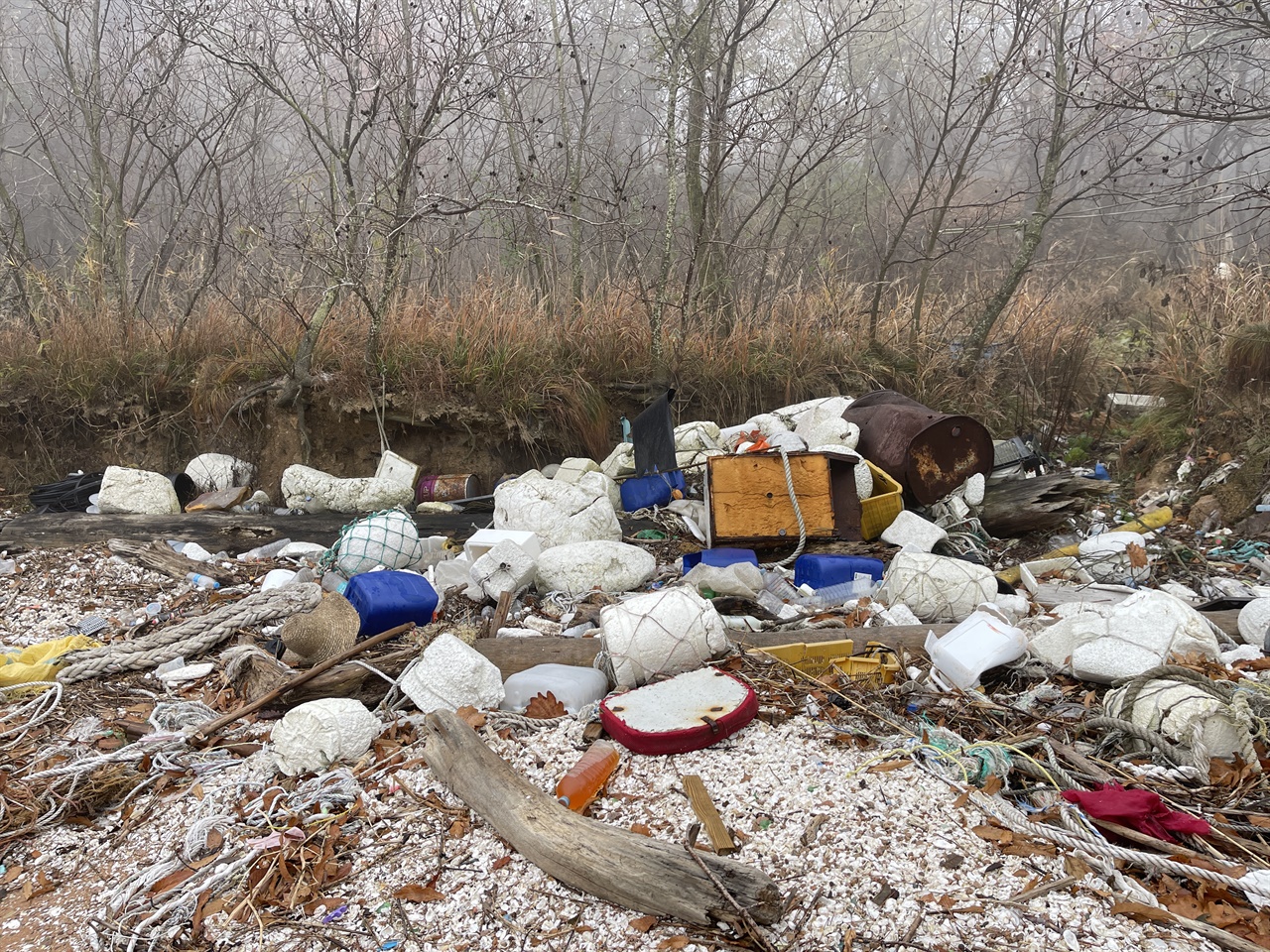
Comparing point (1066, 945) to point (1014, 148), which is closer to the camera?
point (1066, 945)

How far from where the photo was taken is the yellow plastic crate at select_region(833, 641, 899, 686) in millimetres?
2988

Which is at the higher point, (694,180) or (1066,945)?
(694,180)

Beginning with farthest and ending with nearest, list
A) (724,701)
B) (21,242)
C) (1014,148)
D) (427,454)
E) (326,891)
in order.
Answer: (1014,148) → (21,242) → (427,454) → (724,701) → (326,891)

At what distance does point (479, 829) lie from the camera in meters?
2.26

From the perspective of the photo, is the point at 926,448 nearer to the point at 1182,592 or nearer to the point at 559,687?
the point at 1182,592

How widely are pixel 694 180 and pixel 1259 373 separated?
4.81m

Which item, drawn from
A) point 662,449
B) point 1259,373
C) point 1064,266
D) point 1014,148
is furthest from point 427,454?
point 1014,148

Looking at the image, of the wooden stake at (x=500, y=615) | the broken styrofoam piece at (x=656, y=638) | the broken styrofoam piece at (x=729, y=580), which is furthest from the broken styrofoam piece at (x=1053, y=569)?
the wooden stake at (x=500, y=615)

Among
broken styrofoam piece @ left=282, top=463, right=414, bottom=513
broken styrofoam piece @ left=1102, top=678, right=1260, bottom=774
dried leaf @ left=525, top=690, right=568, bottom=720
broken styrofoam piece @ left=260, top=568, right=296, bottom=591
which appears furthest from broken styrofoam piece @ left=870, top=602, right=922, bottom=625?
broken styrofoam piece @ left=282, top=463, right=414, bottom=513

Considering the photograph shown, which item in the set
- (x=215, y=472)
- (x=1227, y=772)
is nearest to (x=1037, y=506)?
(x=1227, y=772)

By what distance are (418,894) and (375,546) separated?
282 centimetres

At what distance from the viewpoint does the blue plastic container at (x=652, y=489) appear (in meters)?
5.86

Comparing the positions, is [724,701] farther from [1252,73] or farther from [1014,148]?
[1252,73]

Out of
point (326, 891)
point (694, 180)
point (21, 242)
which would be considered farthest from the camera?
point (21, 242)
